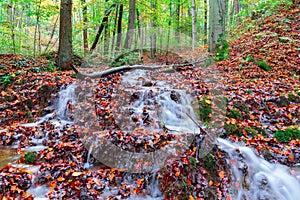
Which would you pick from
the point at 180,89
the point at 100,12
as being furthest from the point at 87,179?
the point at 100,12

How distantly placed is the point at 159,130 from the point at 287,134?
305 centimetres

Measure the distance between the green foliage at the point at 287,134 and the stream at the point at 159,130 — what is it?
91cm

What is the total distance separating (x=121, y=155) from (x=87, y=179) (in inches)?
34.7

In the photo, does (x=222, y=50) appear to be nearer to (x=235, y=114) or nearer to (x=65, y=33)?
(x=235, y=114)

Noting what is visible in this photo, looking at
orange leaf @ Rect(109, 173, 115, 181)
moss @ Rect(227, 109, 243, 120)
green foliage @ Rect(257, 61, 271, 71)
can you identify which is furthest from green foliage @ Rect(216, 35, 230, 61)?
orange leaf @ Rect(109, 173, 115, 181)

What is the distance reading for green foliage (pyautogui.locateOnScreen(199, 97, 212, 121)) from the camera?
6.00m

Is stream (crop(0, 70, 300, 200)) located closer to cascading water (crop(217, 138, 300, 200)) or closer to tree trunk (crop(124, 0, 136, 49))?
cascading water (crop(217, 138, 300, 200))

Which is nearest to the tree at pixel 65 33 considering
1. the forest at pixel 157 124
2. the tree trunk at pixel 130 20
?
the forest at pixel 157 124

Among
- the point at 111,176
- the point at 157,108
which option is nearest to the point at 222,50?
the point at 157,108

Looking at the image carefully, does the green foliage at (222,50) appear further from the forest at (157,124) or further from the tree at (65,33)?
the tree at (65,33)

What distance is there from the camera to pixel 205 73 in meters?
8.55

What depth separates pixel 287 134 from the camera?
510 cm

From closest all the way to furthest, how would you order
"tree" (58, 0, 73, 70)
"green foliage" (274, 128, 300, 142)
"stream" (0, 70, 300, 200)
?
"stream" (0, 70, 300, 200) → "green foliage" (274, 128, 300, 142) → "tree" (58, 0, 73, 70)

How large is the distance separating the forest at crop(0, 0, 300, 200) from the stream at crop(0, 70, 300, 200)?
2 centimetres
